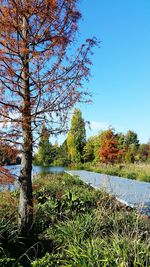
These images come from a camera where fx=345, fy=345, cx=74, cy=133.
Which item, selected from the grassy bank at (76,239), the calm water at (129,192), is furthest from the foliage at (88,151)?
the grassy bank at (76,239)

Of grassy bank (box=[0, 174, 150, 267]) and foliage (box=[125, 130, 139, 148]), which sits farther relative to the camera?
foliage (box=[125, 130, 139, 148])

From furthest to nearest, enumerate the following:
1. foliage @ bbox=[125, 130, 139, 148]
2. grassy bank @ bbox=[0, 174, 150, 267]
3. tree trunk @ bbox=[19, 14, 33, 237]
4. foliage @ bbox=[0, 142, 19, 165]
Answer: foliage @ bbox=[125, 130, 139, 148]
tree trunk @ bbox=[19, 14, 33, 237]
foliage @ bbox=[0, 142, 19, 165]
grassy bank @ bbox=[0, 174, 150, 267]

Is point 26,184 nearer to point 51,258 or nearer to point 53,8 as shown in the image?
point 51,258

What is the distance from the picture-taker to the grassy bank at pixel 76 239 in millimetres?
3645

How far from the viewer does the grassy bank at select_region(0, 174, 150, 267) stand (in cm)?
364

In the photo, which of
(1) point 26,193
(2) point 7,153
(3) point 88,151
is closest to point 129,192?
(1) point 26,193

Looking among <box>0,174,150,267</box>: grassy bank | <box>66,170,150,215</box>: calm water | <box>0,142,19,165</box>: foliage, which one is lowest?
<box>0,174,150,267</box>: grassy bank

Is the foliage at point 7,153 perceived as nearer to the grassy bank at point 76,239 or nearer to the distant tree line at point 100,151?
the grassy bank at point 76,239

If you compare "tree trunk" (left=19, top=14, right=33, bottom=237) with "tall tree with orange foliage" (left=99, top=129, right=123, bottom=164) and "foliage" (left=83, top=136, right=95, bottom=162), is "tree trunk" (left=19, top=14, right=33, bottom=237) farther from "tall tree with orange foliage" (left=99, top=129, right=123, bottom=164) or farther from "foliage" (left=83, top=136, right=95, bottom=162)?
"foliage" (left=83, top=136, right=95, bottom=162)

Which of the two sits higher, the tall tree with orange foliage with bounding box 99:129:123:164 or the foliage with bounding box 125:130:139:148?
the foliage with bounding box 125:130:139:148

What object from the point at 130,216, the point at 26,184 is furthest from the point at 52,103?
the point at 130,216

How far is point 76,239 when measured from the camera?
442cm

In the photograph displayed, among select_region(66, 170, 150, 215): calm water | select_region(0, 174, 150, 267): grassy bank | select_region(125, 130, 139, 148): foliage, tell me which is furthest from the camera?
select_region(125, 130, 139, 148): foliage

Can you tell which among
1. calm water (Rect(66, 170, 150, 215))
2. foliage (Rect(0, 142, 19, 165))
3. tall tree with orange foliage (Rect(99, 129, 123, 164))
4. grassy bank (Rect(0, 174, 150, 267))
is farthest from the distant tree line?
foliage (Rect(0, 142, 19, 165))
